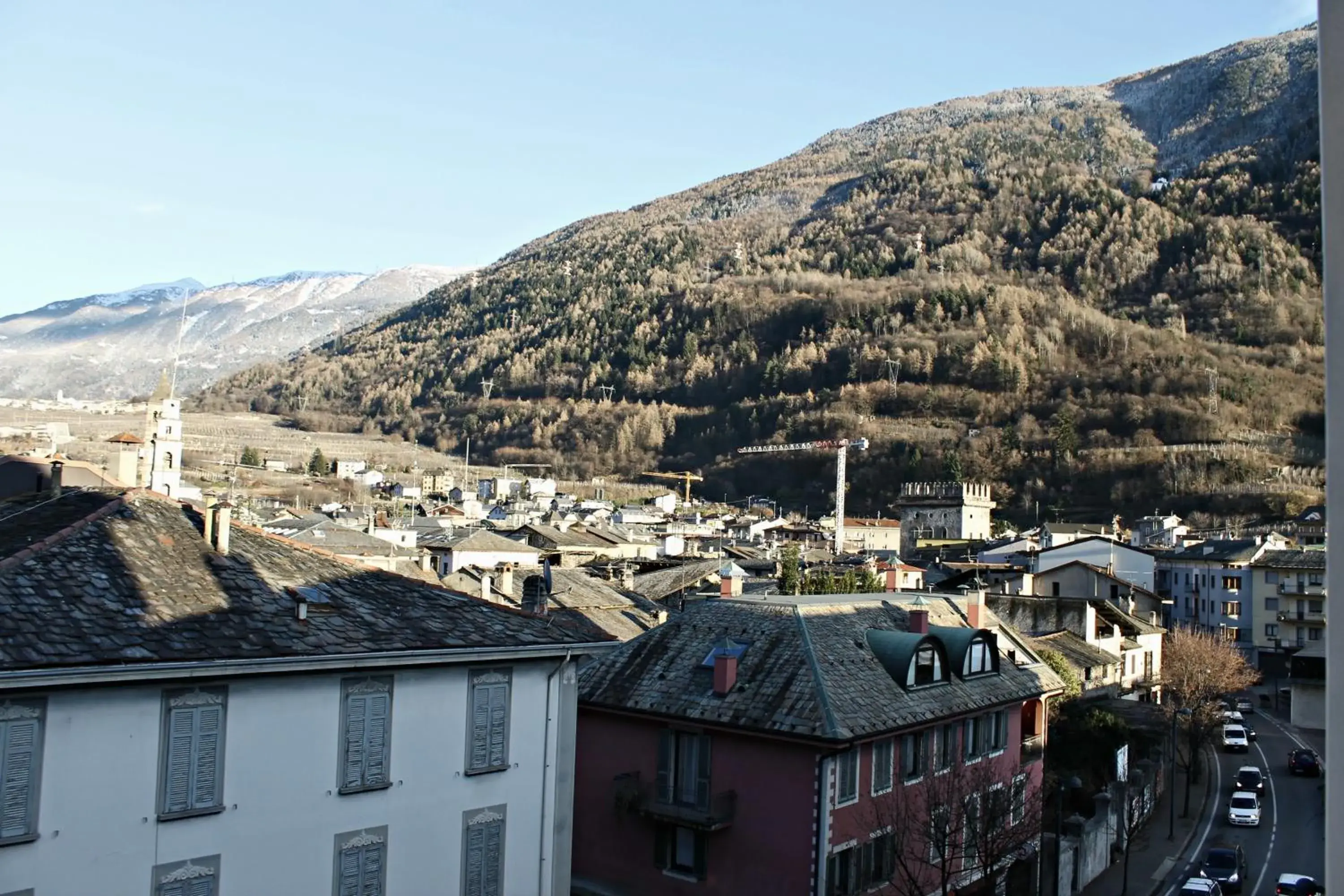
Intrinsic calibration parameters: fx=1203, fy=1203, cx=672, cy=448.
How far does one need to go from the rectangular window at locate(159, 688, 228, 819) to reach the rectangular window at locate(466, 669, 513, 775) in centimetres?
299

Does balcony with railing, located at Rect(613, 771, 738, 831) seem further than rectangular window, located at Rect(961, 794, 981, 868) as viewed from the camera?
No

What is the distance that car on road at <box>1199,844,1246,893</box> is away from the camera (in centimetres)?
2430

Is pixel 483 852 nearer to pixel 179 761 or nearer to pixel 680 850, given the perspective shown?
pixel 179 761

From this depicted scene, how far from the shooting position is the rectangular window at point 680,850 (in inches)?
733

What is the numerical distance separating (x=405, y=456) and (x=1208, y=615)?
142m

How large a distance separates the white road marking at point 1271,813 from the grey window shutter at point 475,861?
18.1 m

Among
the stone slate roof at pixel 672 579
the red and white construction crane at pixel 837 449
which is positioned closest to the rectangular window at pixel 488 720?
the stone slate roof at pixel 672 579

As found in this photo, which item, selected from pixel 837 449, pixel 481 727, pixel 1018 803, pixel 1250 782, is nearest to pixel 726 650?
pixel 1018 803

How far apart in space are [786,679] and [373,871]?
26.7 feet

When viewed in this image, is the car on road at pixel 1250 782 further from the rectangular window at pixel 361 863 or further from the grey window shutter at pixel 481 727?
the rectangular window at pixel 361 863

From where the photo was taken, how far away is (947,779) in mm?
20203

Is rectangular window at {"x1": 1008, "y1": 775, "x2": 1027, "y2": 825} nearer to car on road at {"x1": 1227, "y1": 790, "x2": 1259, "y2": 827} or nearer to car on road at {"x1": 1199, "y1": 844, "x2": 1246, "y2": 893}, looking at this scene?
car on road at {"x1": 1199, "y1": 844, "x2": 1246, "y2": 893}

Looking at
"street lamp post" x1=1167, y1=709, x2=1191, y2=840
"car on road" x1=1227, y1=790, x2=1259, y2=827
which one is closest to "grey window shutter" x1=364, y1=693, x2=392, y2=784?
"street lamp post" x1=1167, y1=709, x2=1191, y2=840

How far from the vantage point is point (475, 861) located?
13453mm
